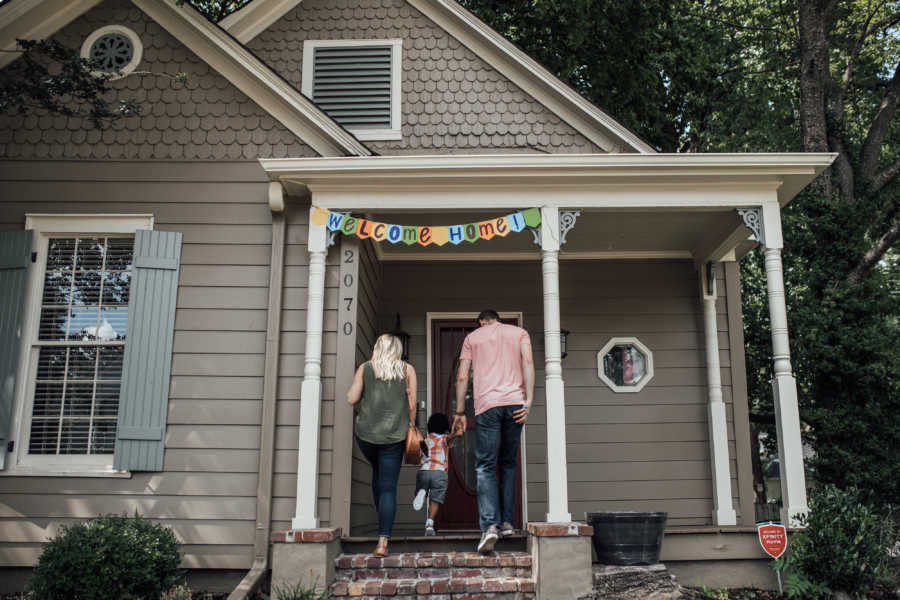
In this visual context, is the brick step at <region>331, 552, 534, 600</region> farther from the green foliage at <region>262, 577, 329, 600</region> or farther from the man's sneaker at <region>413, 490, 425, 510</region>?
the man's sneaker at <region>413, 490, 425, 510</region>

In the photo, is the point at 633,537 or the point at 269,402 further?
the point at 269,402

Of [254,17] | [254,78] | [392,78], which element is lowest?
[254,78]

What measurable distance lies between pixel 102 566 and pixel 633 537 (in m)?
3.40

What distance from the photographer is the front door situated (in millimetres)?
7445

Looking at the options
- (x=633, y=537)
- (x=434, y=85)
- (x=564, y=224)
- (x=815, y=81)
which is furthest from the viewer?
(x=815, y=81)

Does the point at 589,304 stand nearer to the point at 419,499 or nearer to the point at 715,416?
the point at 715,416

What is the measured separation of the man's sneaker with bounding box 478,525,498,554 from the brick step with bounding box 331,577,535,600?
0.69 ft

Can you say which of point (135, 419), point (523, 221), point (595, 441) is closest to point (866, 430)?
point (595, 441)

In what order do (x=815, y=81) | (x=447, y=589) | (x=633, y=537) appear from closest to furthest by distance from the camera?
(x=447, y=589) < (x=633, y=537) < (x=815, y=81)

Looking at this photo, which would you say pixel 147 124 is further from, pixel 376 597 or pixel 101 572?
pixel 376 597

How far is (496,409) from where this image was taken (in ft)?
17.1

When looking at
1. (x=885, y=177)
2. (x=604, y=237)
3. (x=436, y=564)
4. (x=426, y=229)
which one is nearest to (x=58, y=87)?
(x=426, y=229)

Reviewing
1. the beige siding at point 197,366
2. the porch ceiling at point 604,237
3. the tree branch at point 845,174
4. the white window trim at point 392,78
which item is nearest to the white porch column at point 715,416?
the porch ceiling at point 604,237

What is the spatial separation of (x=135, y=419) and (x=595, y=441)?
4234 millimetres
